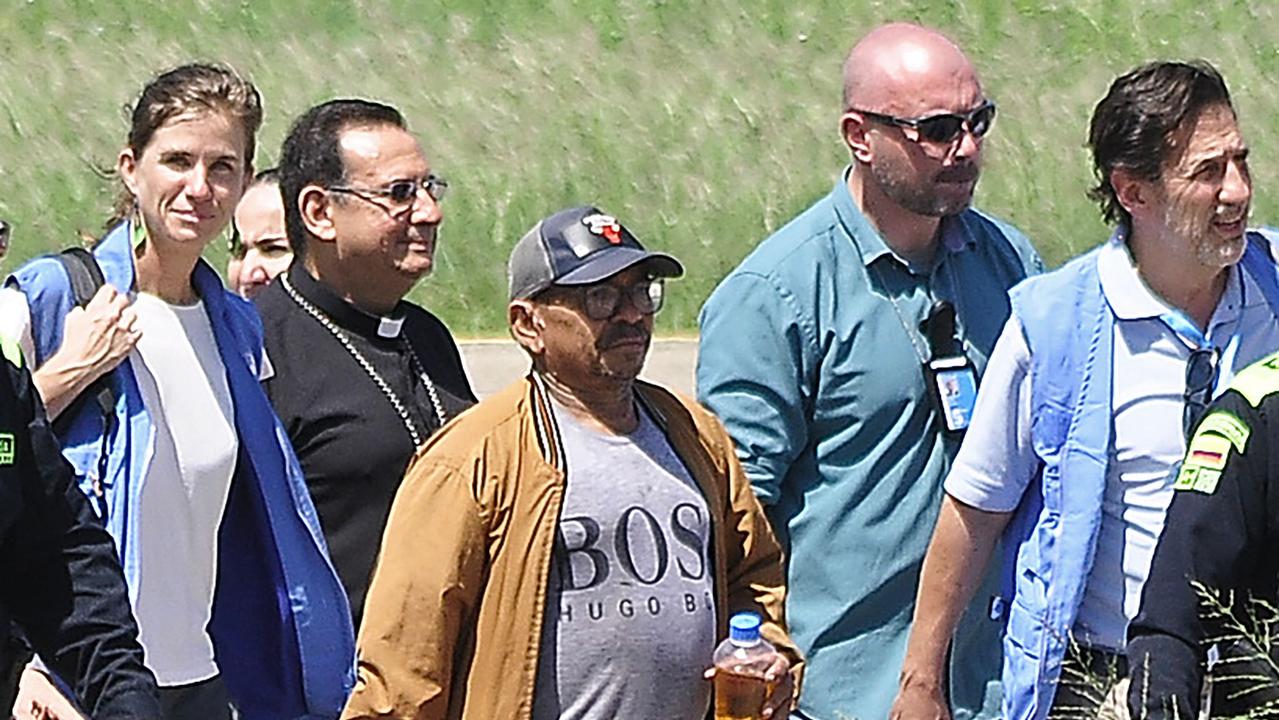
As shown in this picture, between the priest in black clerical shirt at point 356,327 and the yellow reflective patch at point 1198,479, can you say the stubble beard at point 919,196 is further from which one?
the yellow reflective patch at point 1198,479

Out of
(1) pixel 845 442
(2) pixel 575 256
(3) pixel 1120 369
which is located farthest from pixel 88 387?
(3) pixel 1120 369

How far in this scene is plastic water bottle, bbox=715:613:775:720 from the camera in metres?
3.83

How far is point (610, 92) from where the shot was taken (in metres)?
17.9

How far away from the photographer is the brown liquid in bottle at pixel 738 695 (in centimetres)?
387

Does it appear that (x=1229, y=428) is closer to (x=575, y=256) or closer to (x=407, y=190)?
(x=575, y=256)

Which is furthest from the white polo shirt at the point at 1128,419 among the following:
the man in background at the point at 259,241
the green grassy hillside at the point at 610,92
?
the green grassy hillside at the point at 610,92

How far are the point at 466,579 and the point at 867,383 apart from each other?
51.0 inches

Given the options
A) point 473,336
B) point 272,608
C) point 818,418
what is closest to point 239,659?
point 272,608

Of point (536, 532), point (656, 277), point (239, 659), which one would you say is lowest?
point (239, 659)

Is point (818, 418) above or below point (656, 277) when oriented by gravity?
below

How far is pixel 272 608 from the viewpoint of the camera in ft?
15.2

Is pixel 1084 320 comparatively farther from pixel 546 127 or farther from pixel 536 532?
pixel 546 127

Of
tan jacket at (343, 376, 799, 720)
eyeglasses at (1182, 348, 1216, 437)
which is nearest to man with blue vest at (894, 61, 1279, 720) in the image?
eyeglasses at (1182, 348, 1216, 437)

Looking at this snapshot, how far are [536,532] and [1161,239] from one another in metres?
1.41
